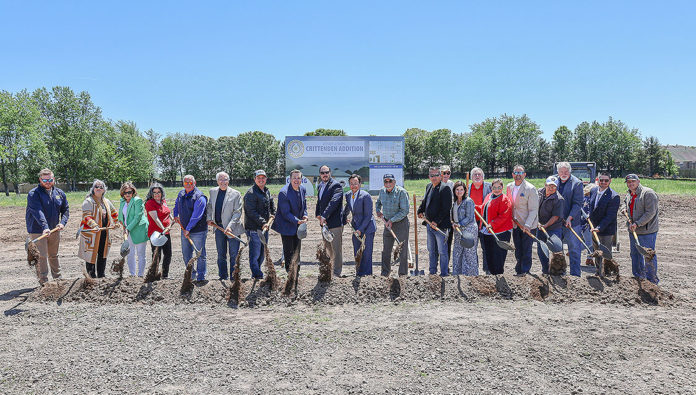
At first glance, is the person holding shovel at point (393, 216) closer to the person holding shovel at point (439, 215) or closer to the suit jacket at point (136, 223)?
the person holding shovel at point (439, 215)

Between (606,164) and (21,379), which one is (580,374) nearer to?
(21,379)

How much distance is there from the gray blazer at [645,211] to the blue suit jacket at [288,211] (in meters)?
5.31

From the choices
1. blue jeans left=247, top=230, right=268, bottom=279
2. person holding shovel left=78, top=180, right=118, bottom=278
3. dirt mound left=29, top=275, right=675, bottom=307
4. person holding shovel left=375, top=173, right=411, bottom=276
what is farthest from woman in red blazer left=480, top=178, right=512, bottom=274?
person holding shovel left=78, top=180, right=118, bottom=278

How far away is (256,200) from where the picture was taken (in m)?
6.52

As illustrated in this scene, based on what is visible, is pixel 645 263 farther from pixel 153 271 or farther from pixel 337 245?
pixel 153 271

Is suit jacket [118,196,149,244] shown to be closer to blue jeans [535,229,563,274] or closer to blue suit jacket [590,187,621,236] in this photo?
blue jeans [535,229,563,274]

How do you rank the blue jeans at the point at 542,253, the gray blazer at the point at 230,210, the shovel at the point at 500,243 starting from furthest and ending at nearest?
1. the blue jeans at the point at 542,253
2. the gray blazer at the point at 230,210
3. the shovel at the point at 500,243

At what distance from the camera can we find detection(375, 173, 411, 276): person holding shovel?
664 cm

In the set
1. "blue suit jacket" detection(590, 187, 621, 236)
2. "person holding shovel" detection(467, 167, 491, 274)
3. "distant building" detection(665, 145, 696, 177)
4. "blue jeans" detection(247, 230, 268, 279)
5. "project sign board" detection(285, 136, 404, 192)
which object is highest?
"distant building" detection(665, 145, 696, 177)

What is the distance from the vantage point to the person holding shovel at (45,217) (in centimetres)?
628

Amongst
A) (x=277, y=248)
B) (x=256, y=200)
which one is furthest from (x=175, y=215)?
(x=277, y=248)

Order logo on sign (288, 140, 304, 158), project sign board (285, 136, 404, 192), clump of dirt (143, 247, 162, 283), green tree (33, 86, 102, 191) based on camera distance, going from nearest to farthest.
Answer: clump of dirt (143, 247, 162, 283) → logo on sign (288, 140, 304, 158) → project sign board (285, 136, 404, 192) → green tree (33, 86, 102, 191)

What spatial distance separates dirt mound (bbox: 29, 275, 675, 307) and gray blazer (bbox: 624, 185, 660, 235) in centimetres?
91

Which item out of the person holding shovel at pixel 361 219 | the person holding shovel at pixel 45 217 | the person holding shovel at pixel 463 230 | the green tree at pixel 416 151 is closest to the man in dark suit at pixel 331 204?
the person holding shovel at pixel 361 219
